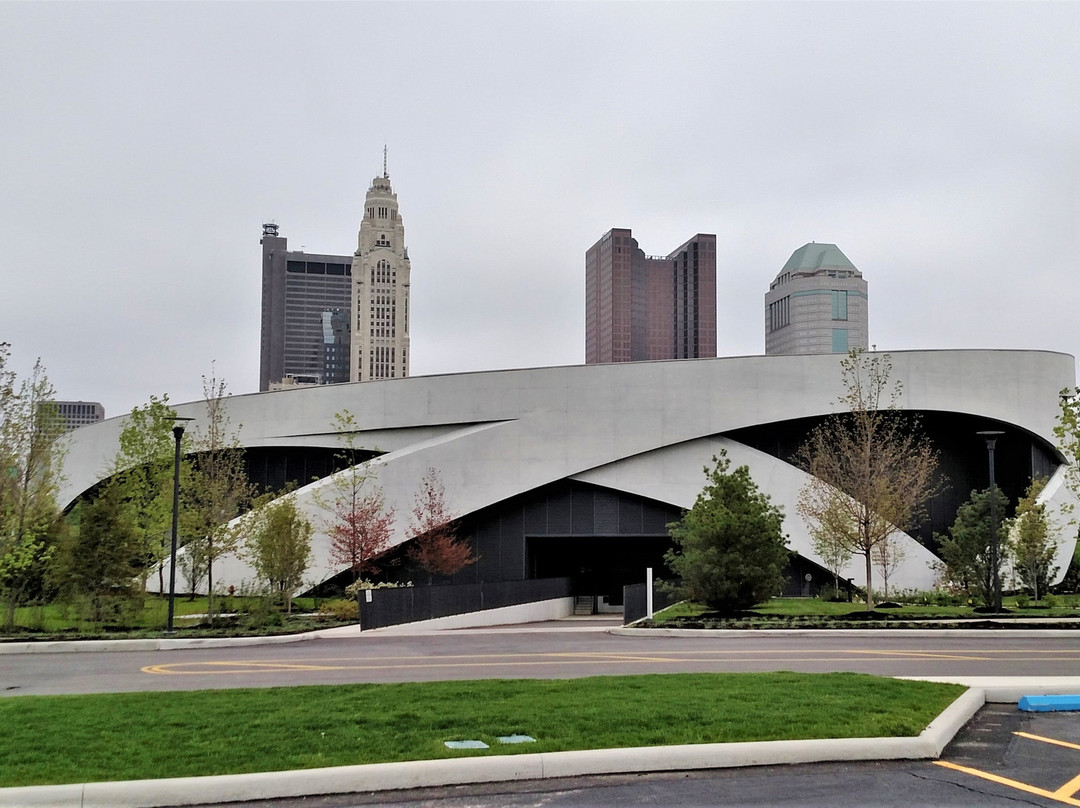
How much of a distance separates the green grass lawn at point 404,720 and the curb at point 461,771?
258 millimetres

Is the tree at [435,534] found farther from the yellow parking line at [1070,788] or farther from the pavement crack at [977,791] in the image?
the yellow parking line at [1070,788]

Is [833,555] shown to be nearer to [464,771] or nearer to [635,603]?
[635,603]

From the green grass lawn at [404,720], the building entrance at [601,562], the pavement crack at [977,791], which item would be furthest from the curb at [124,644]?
the building entrance at [601,562]

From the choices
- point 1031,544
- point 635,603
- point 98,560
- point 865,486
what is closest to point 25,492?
point 98,560

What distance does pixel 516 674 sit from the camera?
14406 millimetres

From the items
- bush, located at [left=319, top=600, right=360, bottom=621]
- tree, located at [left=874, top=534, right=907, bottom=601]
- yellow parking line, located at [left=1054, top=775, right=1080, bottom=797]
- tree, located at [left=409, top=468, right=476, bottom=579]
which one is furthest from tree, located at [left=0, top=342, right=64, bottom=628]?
tree, located at [left=874, top=534, right=907, bottom=601]

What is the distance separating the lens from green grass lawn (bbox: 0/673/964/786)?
27.2 feet

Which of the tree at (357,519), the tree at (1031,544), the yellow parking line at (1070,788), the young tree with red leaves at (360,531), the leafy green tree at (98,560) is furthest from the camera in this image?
the tree at (357,519)

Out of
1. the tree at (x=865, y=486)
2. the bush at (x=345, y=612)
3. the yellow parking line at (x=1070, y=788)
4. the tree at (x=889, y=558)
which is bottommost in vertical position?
the bush at (x=345, y=612)

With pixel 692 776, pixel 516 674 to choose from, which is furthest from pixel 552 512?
pixel 692 776

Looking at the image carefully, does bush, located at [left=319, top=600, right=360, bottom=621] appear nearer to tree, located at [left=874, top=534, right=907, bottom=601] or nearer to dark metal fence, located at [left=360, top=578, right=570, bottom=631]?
dark metal fence, located at [left=360, top=578, right=570, bottom=631]

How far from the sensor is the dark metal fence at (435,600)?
25.9 meters

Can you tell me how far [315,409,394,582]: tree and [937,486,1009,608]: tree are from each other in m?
19.8

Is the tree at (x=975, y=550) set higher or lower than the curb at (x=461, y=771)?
higher
